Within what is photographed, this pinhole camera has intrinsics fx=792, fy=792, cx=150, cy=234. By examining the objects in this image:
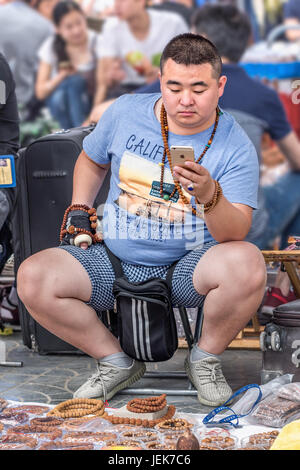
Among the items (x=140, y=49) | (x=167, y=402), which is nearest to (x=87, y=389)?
(x=167, y=402)

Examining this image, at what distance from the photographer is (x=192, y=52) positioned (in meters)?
2.77

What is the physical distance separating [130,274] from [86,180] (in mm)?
427

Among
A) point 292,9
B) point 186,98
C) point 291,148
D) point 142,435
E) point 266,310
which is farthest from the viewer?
point 292,9

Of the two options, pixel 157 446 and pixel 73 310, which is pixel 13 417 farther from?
pixel 157 446

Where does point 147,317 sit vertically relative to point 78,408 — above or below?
above

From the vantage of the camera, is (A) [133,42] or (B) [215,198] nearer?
(B) [215,198]

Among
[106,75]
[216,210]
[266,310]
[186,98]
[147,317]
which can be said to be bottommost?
[266,310]

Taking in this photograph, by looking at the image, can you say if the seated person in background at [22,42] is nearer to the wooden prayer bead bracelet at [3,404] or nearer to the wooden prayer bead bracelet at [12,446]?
the wooden prayer bead bracelet at [3,404]

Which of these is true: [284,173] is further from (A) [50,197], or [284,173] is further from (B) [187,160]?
(B) [187,160]

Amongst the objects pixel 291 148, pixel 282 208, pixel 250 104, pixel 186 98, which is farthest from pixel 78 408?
pixel 282 208

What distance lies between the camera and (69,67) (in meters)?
5.39

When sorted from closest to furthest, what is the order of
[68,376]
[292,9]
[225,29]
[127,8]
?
[68,376]
[225,29]
[292,9]
[127,8]

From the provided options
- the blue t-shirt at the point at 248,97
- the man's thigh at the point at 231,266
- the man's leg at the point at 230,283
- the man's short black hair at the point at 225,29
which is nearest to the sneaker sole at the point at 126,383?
the man's leg at the point at 230,283

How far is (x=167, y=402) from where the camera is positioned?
2.93 meters
